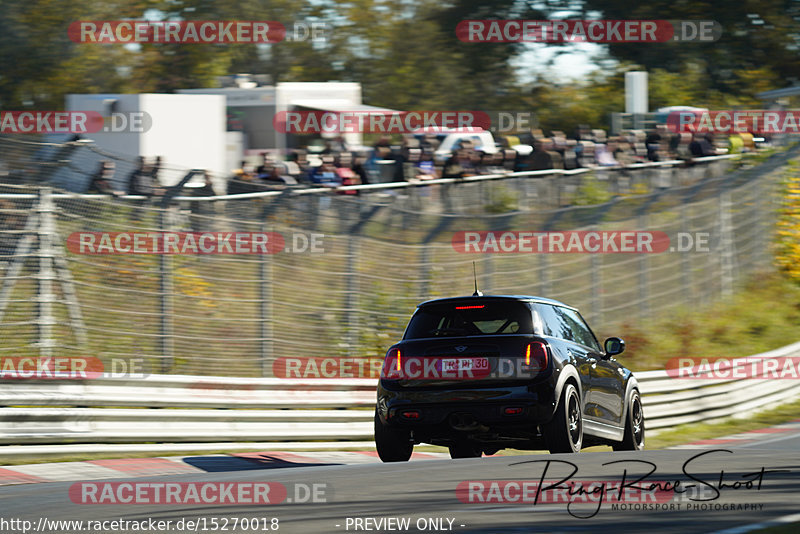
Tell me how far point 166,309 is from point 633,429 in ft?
18.9

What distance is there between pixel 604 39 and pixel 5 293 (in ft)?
150

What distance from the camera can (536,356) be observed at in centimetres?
1066

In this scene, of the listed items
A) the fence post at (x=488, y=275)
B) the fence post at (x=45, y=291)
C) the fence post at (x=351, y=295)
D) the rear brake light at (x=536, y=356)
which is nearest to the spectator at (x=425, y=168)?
the fence post at (x=488, y=275)

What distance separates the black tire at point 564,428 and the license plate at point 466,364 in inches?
27.4

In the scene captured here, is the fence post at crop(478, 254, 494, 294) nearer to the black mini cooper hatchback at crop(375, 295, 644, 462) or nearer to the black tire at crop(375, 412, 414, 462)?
the black mini cooper hatchback at crop(375, 295, 644, 462)

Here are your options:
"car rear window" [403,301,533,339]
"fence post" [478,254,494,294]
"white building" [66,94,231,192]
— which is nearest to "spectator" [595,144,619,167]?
"fence post" [478,254,494,294]

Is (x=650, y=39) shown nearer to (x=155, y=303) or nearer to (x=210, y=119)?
(x=210, y=119)
